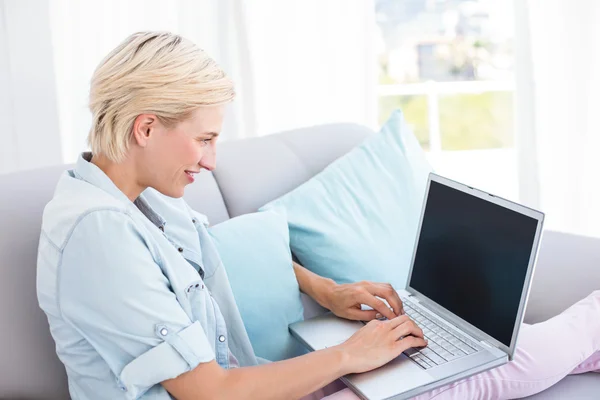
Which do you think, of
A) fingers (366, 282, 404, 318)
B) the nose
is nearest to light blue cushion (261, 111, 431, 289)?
fingers (366, 282, 404, 318)

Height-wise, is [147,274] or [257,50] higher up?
[257,50]

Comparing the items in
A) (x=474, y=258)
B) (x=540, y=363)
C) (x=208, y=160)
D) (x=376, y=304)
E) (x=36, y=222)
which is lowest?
(x=540, y=363)

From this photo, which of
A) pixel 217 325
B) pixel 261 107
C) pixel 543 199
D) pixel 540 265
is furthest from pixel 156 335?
pixel 543 199

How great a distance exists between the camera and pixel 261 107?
2932 millimetres

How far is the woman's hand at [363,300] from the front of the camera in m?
1.46

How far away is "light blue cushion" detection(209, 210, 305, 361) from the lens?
1.52 metres

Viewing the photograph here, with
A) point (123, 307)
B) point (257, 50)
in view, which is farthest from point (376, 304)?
point (257, 50)

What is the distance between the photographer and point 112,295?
1.07 metres

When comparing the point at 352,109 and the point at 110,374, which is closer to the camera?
the point at 110,374

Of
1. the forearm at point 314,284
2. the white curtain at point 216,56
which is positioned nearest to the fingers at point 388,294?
the forearm at point 314,284

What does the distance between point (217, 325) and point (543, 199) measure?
1.92m

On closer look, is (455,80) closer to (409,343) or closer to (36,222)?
(409,343)

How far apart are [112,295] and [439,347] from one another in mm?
618

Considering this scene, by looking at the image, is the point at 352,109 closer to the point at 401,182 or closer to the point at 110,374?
the point at 401,182
